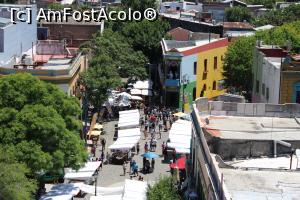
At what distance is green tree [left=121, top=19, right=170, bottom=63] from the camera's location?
2576 inches

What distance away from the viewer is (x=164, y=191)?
26109 mm

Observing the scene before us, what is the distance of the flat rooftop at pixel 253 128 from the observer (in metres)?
25.5

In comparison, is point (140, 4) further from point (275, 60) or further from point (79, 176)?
point (79, 176)

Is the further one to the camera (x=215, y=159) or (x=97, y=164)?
(x=97, y=164)

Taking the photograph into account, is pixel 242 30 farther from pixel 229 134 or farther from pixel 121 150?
pixel 229 134

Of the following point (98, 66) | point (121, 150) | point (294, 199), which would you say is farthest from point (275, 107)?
point (98, 66)

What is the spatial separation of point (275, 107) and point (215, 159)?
7619mm

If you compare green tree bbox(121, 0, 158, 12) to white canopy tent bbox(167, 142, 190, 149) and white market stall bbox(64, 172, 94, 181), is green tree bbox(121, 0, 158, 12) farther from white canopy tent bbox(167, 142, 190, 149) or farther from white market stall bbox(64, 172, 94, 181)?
white market stall bbox(64, 172, 94, 181)

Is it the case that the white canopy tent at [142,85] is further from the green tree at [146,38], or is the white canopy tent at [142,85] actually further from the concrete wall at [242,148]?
the concrete wall at [242,148]

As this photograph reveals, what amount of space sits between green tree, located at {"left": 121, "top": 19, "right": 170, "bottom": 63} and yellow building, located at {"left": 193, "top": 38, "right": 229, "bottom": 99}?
7.32m

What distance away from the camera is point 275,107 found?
96.7ft

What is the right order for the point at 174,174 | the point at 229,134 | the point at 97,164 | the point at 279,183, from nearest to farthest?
1. the point at 279,183
2. the point at 229,134
3. the point at 174,174
4. the point at 97,164

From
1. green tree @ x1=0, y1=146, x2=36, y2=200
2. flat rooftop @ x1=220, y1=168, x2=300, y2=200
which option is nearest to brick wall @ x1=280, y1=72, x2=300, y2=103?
flat rooftop @ x1=220, y1=168, x2=300, y2=200

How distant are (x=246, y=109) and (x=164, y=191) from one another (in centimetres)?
565
